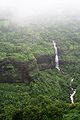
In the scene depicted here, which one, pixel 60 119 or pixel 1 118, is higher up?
pixel 60 119

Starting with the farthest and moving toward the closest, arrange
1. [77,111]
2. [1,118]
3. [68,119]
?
1. [1,118]
2. [77,111]
3. [68,119]

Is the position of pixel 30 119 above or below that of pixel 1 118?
above

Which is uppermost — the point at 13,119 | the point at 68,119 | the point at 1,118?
the point at 68,119

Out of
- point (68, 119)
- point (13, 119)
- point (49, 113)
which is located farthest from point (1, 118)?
point (68, 119)

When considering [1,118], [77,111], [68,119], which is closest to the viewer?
[68,119]

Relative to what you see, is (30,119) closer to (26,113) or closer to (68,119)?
(26,113)

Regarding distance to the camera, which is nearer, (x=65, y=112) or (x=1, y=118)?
(x=65, y=112)

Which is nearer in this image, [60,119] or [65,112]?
[60,119]

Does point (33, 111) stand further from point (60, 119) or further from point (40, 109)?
point (60, 119)

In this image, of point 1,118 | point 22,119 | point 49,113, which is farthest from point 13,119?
point 1,118
